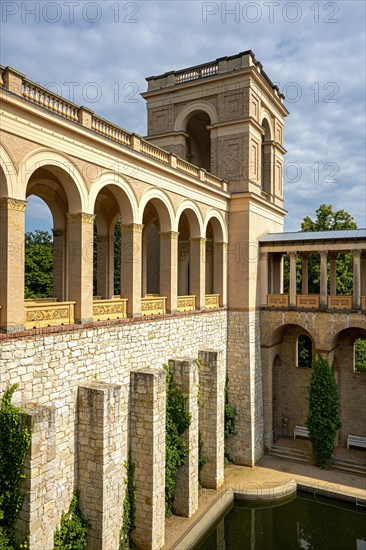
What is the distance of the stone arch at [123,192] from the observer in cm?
1347

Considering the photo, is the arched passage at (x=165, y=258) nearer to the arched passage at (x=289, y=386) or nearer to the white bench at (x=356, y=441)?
the arched passage at (x=289, y=386)

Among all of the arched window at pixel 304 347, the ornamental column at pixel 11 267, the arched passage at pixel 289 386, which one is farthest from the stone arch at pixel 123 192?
the arched window at pixel 304 347

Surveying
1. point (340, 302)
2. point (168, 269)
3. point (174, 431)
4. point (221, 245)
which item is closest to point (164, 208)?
point (168, 269)

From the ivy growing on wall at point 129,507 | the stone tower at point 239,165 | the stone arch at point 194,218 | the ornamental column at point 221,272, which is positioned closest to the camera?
the ivy growing on wall at point 129,507

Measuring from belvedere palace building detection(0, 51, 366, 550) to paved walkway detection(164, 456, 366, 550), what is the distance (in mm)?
710

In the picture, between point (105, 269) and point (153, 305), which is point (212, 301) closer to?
point (153, 305)

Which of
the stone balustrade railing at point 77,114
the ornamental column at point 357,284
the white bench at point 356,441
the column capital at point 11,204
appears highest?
the stone balustrade railing at point 77,114

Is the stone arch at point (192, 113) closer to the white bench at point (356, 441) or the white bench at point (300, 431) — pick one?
the white bench at point (300, 431)

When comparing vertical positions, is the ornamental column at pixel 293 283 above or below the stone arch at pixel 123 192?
below

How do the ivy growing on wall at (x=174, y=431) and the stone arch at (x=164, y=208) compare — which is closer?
the ivy growing on wall at (x=174, y=431)

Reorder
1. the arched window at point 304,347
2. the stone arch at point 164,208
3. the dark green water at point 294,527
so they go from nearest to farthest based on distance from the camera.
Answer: the dark green water at point 294,527 < the stone arch at point 164,208 < the arched window at point 304,347

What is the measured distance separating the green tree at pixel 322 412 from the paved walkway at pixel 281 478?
85cm

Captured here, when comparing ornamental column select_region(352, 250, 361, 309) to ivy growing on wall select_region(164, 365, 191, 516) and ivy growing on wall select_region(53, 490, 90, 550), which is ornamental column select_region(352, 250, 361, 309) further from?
ivy growing on wall select_region(53, 490, 90, 550)

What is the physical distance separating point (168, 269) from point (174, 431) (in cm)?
643
